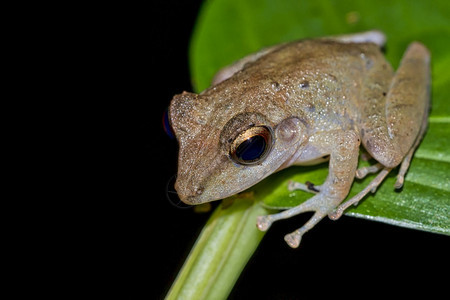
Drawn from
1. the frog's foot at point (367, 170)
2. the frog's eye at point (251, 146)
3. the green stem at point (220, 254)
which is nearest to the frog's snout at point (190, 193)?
the green stem at point (220, 254)

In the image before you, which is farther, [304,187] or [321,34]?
[321,34]

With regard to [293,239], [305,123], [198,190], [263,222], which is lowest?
[293,239]

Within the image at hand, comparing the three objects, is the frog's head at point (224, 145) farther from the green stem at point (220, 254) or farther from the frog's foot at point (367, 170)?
the frog's foot at point (367, 170)

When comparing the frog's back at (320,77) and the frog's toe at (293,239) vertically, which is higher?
the frog's back at (320,77)

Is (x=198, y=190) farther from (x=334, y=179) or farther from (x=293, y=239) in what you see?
(x=334, y=179)

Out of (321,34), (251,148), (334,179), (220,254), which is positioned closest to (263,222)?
(220,254)

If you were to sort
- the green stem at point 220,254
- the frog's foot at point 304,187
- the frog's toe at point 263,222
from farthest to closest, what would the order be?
the frog's foot at point 304,187, the frog's toe at point 263,222, the green stem at point 220,254

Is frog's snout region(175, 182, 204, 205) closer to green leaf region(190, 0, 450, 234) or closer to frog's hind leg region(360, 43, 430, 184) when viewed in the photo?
green leaf region(190, 0, 450, 234)

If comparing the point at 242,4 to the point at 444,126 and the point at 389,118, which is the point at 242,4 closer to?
the point at 389,118
